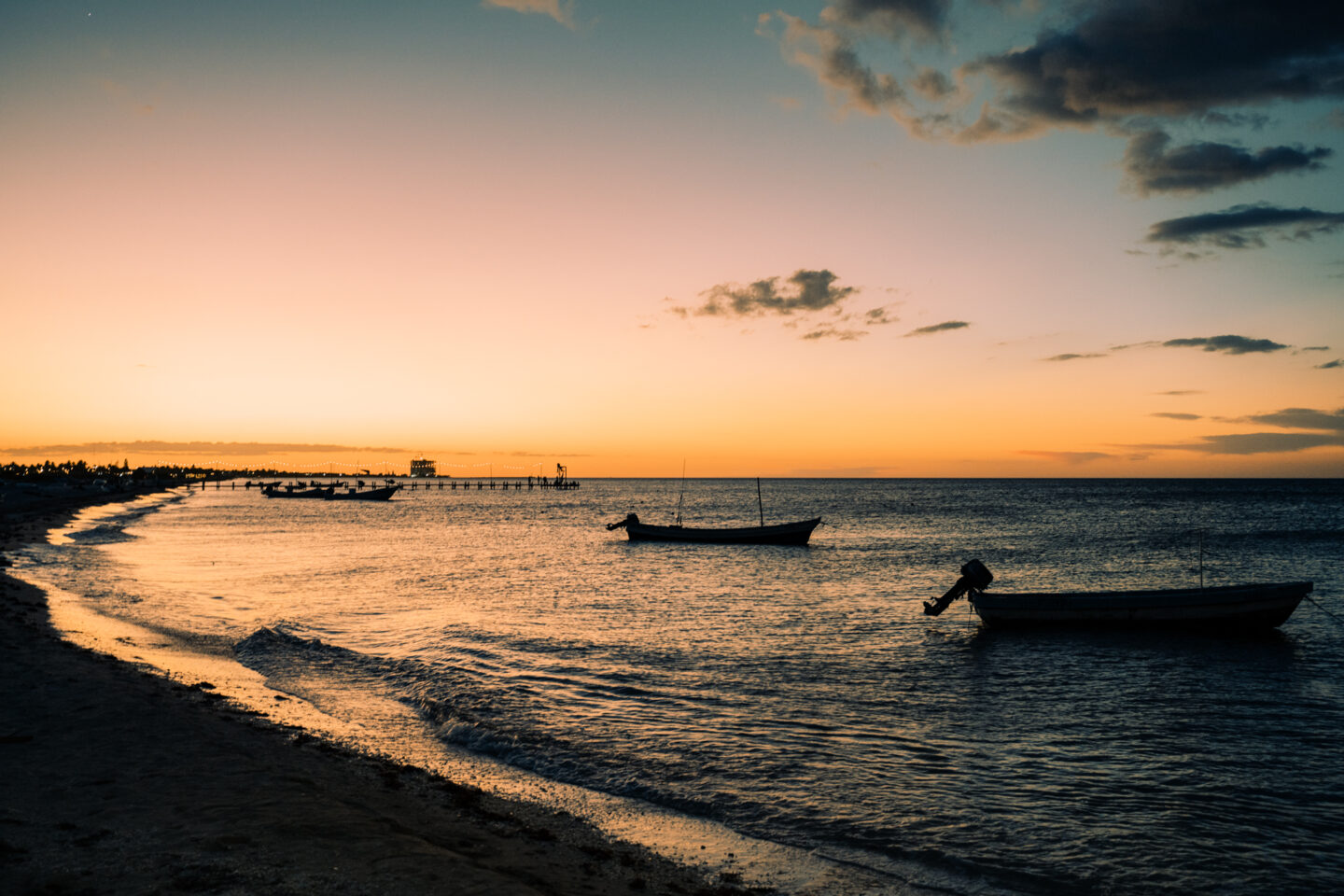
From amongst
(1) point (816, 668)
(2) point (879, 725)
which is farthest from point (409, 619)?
(2) point (879, 725)

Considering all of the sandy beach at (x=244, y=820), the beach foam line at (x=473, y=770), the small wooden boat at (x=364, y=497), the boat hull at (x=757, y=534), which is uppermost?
the sandy beach at (x=244, y=820)

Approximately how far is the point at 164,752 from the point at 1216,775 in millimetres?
18493

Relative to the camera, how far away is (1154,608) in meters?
27.5

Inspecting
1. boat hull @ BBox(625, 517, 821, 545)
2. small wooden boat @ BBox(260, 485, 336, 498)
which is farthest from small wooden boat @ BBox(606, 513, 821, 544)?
small wooden boat @ BBox(260, 485, 336, 498)

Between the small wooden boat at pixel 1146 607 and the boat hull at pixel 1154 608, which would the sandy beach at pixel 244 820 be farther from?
the boat hull at pixel 1154 608

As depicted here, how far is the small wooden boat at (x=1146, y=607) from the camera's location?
26812 mm

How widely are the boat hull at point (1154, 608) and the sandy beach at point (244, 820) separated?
2293cm

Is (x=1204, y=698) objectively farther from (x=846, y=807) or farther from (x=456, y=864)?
(x=456, y=864)

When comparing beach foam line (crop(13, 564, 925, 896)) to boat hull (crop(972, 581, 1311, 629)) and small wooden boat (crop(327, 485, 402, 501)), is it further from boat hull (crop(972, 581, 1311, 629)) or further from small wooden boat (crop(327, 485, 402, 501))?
small wooden boat (crop(327, 485, 402, 501))

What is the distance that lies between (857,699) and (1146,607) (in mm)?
16446

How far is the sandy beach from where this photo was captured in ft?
25.8

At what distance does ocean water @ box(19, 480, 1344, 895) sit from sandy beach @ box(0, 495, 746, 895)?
2468 millimetres

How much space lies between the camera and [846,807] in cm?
1157

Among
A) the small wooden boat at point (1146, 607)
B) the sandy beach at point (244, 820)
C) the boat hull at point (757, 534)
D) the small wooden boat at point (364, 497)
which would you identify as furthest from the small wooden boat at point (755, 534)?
the small wooden boat at point (364, 497)
